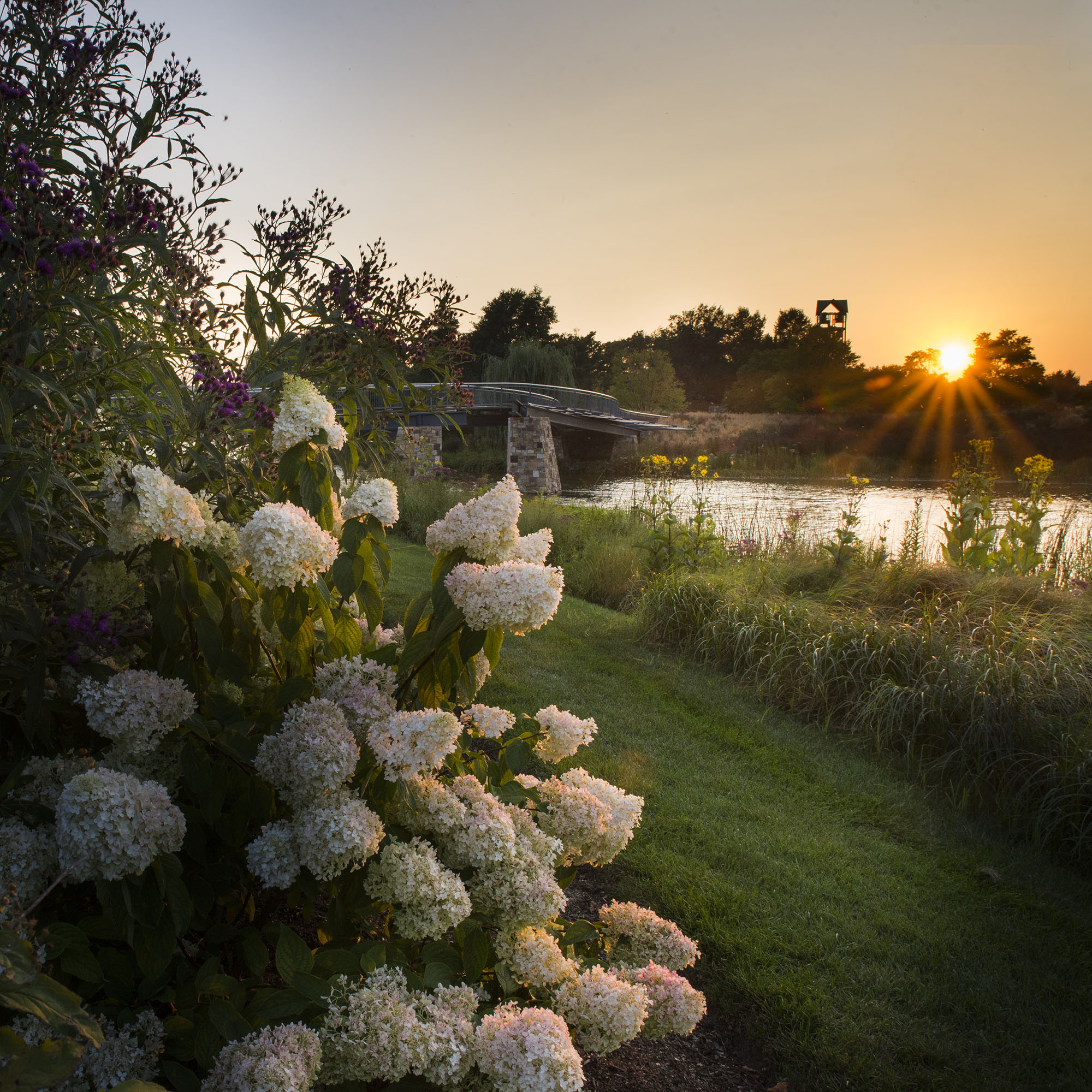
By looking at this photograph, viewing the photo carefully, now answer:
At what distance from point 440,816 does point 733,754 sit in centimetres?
287

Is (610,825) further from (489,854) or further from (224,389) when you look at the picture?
(224,389)

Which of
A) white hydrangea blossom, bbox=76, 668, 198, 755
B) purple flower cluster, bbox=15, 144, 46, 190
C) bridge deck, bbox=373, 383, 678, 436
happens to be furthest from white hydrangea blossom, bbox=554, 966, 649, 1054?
bridge deck, bbox=373, 383, 678, 436

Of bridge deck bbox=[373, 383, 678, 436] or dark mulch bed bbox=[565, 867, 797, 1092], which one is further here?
bridge deck bbox=[373, 383, 678, 436]

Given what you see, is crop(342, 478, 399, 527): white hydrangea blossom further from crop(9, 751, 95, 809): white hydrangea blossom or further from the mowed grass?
the mowed grass

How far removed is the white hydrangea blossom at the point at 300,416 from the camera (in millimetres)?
1620

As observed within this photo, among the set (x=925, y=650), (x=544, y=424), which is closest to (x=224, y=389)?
(x=925, y=650)

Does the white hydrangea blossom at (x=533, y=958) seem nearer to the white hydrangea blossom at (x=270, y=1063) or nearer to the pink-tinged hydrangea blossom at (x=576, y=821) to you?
the pink-tinged hydrangea blossom at (x=576, y=821)

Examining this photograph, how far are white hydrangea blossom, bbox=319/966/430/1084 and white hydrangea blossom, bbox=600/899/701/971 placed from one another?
26.8 inches

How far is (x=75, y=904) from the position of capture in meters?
1.56

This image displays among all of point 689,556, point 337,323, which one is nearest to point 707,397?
point 689,556

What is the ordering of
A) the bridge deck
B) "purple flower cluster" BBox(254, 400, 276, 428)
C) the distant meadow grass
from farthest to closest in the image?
1. the bridge deck
2. the distant meadow grass
3. "purple flower cluster" BBox(254, 400, 276, 428)

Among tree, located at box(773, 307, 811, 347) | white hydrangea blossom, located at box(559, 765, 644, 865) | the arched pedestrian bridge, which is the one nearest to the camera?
white hydrangea blossom, located at box(559, 765, 644, 865)

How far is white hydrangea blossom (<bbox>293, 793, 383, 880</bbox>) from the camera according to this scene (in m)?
1.38

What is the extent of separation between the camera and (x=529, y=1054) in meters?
1.19
